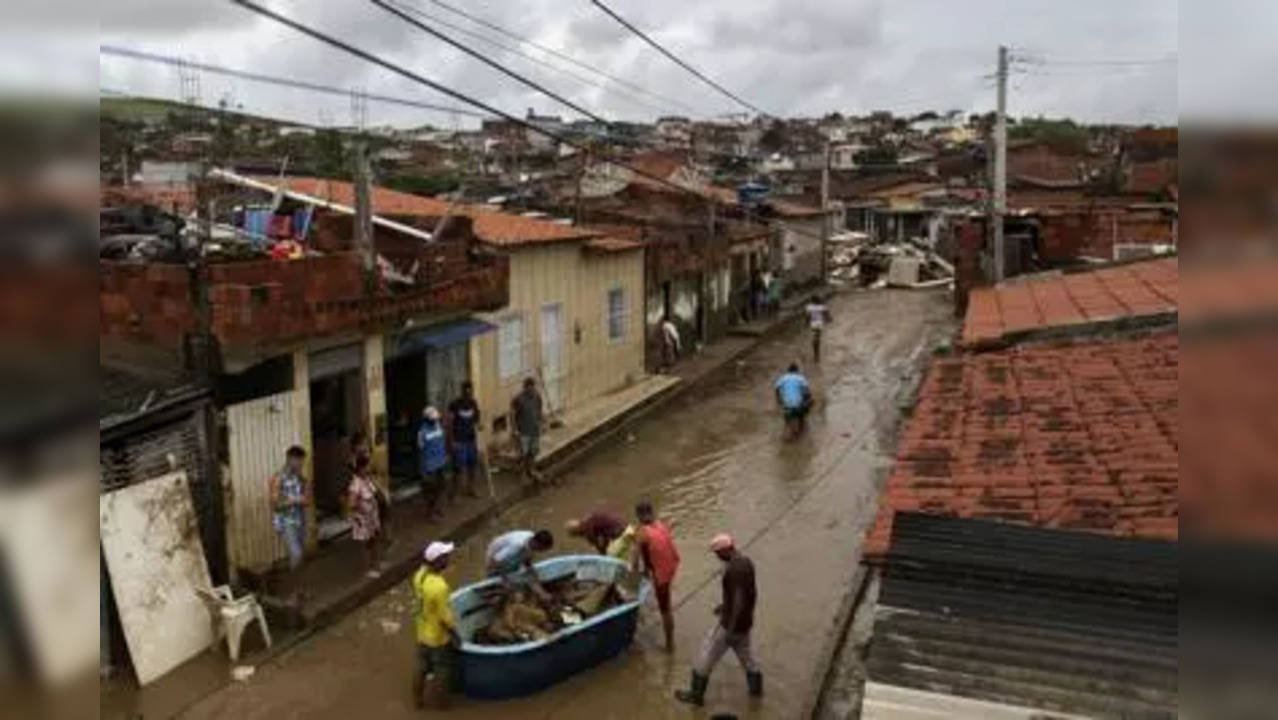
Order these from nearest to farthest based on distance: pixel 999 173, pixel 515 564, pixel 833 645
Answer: pixel 515 564
pixel 833 645
pixel 999 173

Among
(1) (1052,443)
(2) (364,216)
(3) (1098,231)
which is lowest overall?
(1) (1052,443)

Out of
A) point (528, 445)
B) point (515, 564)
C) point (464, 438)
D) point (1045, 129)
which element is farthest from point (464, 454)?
point (1045, 129)

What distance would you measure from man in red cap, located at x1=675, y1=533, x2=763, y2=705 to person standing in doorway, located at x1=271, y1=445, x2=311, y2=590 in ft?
15.4

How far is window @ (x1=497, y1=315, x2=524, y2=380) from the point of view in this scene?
63.8 ft

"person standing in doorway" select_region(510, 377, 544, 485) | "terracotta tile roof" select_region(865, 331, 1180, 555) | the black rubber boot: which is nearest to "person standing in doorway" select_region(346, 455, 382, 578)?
"person standing in doorway" select_region(510, 377, 544, 485)

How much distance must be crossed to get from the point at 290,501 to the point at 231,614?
1478mm

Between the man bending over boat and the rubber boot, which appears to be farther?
the man bending over boat

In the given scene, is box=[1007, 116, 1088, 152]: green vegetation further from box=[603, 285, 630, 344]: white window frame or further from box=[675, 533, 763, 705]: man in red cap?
box=[675, 533, 763, 705]: man in red cap

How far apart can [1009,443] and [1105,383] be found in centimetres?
204

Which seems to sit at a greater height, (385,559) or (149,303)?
(149,303)

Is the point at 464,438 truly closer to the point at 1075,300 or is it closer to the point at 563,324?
the point at 563,324

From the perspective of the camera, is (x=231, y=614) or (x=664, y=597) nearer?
(x=231, y=614)

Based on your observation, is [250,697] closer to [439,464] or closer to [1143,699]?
[439,464]

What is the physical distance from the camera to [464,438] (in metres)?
16.7
